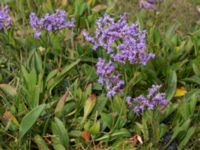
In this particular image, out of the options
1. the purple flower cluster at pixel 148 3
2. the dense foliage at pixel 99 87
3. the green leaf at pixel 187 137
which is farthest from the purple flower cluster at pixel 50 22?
the green leaf at pixel 187 137

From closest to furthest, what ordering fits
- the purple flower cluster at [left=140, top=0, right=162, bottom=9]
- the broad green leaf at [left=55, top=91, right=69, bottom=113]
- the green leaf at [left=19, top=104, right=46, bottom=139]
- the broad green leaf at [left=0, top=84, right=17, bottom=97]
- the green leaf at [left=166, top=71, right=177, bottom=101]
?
the green leaf at [left=19, top=104, right=46, bottom=139] → the broad green leaf at [left=55, top=91, right=69, bottom=113] → the broad green leaf at [left=0, top=84, right=17, bottom=97] → the green leaf at [left=166, top=71, right=177, bottom=101] → the purple flower cluster at [left=140, top=0, right=162, bottom=9]

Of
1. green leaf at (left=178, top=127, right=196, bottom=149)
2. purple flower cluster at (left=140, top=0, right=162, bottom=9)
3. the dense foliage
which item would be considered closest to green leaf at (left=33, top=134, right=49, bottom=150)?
the dense foliage

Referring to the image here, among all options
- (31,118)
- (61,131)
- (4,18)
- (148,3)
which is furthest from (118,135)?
(148,3)

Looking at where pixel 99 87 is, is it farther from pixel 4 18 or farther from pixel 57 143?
pixel 4 18

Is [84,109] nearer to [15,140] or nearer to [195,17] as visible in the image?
[15,140]

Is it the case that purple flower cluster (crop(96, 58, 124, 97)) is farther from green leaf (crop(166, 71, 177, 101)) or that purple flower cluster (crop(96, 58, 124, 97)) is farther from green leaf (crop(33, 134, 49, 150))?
green leaf (crop(166, 71, 177, 101))

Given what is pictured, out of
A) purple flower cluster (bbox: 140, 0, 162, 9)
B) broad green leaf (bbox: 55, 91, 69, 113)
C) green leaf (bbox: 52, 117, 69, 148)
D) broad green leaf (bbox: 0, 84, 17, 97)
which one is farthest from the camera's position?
purple flower cluster (bbox: 140, 0, 162, 9)

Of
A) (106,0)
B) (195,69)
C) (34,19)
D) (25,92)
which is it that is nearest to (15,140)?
(25,92)
